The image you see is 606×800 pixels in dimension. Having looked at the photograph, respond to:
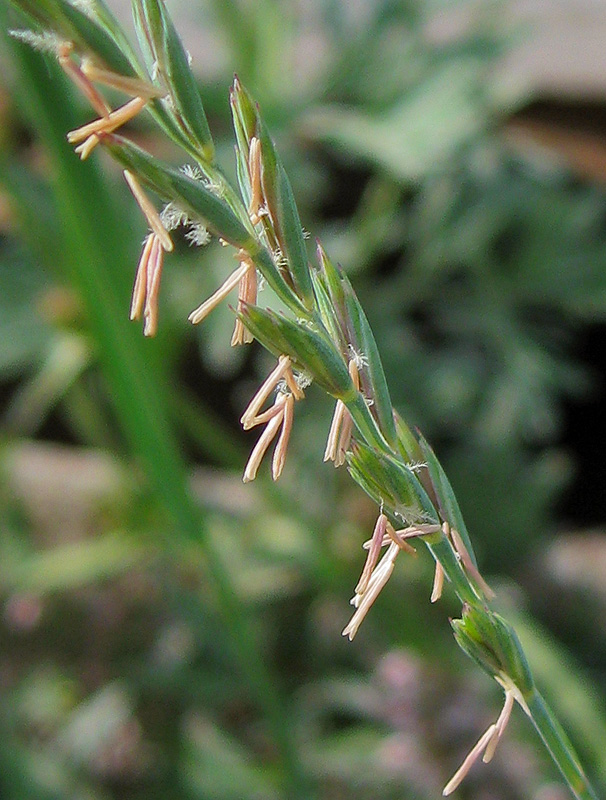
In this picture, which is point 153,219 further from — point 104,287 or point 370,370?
point 104,287

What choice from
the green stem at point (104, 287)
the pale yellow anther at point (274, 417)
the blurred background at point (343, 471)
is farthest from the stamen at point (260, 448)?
the blurred background at point (343, 471)

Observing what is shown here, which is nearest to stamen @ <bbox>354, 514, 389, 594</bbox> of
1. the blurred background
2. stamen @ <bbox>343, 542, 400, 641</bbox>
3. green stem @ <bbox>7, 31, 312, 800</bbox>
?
stamen @ <bbox>343, 542, 400, 641</bbox>

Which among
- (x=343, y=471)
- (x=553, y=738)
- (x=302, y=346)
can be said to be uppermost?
(x=302, y=346)

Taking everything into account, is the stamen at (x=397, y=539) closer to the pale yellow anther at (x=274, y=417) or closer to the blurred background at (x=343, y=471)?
the pale yellow anther at (x=274, y=417)

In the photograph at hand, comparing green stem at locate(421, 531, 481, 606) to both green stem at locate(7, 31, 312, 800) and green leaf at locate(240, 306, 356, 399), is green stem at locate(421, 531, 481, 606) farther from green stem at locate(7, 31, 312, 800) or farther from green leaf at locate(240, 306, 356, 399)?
green stem at locate(7, 31, 312, 800)

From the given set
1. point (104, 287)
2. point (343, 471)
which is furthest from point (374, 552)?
point (343, 471)

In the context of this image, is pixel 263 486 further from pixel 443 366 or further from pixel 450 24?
pixel 450 24

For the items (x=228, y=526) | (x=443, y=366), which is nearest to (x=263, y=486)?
(x=228, y=526)
